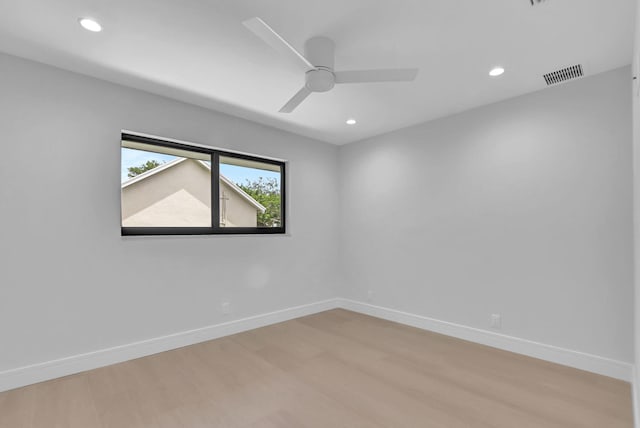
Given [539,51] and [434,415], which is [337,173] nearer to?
[539,51]

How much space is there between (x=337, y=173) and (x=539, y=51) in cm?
277

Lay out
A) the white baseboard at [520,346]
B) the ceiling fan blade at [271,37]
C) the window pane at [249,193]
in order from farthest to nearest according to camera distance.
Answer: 1. the window pane at [249,193]
2. the white baseboard at [520,346]
3. the ceiling fan blade at [271,37]

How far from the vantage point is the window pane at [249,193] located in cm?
352

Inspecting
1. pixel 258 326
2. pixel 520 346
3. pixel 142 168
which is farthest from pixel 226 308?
pixel 520 346

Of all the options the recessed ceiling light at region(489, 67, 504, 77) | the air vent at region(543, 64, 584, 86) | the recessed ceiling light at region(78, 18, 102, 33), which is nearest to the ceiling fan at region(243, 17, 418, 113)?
the recessed ceiling light at region(489, 67, 504, 77)

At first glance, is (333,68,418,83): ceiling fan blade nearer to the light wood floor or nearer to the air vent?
the air vent

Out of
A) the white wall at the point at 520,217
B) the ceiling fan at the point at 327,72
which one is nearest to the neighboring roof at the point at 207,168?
the white wall at the point at 520,217

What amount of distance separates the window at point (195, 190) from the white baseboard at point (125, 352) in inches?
38.9

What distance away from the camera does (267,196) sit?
391cm

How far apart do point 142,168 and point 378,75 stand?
2327 millimetres

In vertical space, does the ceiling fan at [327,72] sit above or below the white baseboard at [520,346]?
above

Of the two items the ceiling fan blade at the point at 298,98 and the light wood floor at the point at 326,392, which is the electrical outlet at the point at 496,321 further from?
the ceiling fan blade at the point at 298,98

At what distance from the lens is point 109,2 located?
1696 mm

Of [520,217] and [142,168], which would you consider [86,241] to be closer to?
[142,168]
